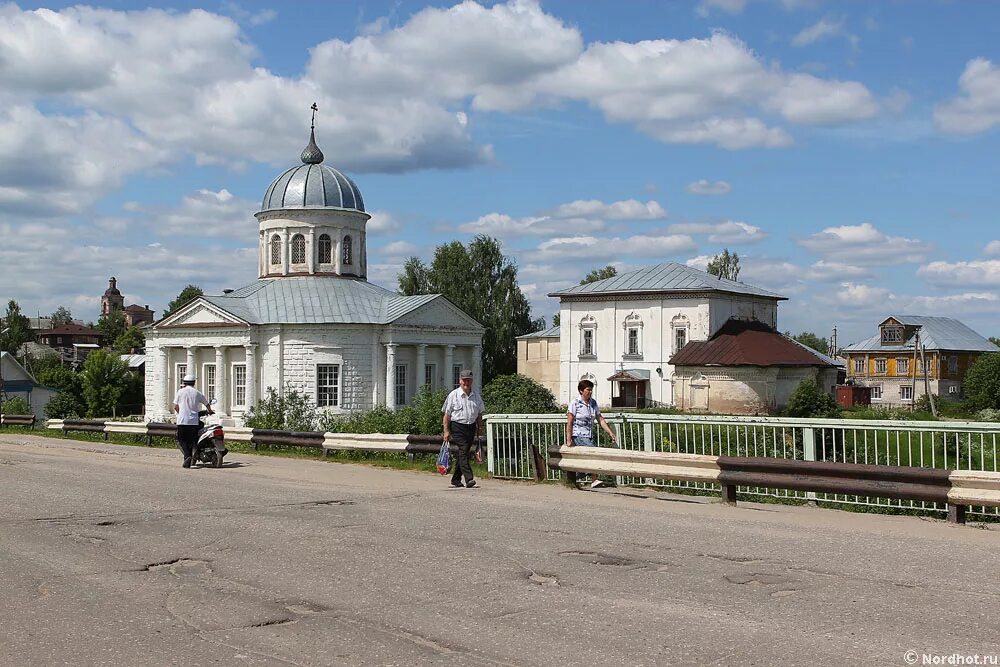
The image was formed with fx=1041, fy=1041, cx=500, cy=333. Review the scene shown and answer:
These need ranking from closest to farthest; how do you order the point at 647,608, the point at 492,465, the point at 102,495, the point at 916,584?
1. the point at 647,608
2. the point at 916,584
3. the point at 102,495
4. the point at 492,465

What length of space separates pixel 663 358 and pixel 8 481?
53.0 metres

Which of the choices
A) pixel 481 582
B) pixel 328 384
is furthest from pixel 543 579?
Answer: pixel 328 384

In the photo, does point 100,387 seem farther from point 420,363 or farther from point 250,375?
point 420,363

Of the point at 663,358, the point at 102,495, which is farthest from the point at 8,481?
the point at 663,358

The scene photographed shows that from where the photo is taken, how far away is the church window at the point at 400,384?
50.9 metres

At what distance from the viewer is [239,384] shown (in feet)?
167

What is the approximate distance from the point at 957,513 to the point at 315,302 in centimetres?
4257

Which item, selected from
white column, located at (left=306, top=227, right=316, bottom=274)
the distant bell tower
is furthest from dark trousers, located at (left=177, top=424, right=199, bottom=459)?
the distant bell tower

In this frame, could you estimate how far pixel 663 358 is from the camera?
215 ft

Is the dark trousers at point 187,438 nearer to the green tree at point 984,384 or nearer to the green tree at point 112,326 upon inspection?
the green tree at point 984,384

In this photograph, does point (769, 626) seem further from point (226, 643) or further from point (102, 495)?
point (102, 495)

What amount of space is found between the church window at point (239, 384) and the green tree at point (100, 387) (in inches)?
1003

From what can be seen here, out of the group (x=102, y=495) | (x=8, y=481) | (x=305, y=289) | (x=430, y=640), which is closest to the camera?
(x=430, y=640)

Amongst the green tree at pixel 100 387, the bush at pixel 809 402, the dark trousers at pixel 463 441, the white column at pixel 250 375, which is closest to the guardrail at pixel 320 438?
the dark trousers at pixel 463 441
